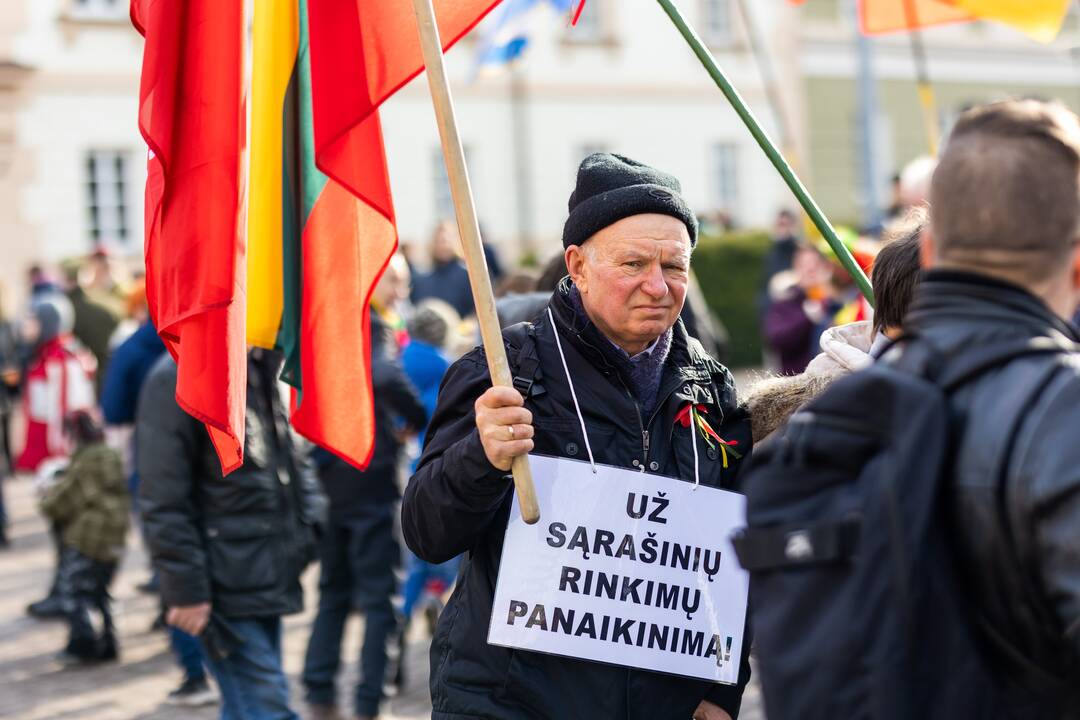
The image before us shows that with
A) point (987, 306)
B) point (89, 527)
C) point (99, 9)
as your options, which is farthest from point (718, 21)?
point (987, 306)

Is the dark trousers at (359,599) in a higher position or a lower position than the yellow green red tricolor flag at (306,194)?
lower

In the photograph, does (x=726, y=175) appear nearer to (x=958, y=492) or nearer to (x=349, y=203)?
(x=349, y=203)

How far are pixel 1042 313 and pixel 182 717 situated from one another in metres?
6.01

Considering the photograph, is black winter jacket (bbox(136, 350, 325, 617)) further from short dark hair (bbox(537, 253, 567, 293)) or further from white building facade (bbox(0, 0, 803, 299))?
white building facade (bbox(0, 0, 803, 299))

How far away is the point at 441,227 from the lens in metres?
13.7

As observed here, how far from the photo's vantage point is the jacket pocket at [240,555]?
18.0 ft

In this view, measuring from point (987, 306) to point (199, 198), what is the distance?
99.2 inches

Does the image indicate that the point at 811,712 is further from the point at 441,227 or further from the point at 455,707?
the point at 441,227

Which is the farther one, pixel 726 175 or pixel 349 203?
pixel 726 175

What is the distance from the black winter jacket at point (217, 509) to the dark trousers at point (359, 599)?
1098 mm

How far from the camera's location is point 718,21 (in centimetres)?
3412

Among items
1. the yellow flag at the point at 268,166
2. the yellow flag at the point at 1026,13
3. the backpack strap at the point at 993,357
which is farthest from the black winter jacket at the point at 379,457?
the backpack strap at the point at 993,357

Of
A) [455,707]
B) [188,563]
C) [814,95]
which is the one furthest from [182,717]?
[814,95]

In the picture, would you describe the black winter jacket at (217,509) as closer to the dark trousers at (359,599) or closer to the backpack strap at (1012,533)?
the dark trousers at (359,599)
